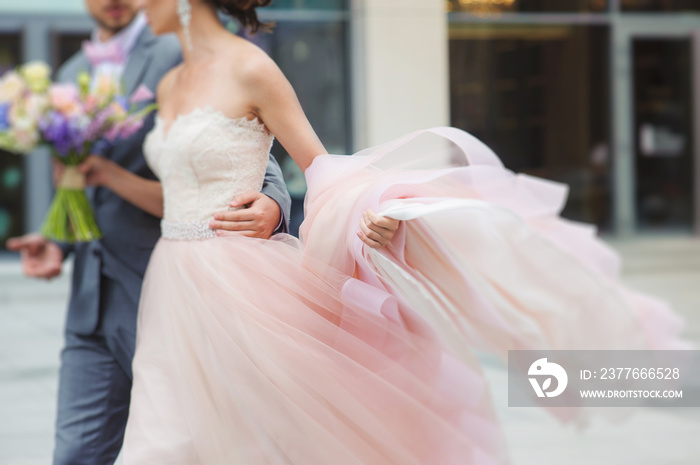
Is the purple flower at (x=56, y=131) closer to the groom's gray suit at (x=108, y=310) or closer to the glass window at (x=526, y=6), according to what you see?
the groom's gray suit at (x=108, y=310)

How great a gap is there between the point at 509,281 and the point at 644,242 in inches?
404

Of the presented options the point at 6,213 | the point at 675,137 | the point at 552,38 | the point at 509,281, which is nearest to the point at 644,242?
the point at 675,137

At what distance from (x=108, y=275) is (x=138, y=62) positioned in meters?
0.69

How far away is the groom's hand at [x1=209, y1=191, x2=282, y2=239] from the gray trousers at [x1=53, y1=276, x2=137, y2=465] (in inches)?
23.1

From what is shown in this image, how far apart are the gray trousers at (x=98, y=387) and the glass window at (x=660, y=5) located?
12.0 m

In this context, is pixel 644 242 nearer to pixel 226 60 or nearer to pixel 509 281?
pixel 509 281

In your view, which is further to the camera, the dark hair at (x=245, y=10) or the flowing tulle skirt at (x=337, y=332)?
the dark hair at (x=245, y=10)

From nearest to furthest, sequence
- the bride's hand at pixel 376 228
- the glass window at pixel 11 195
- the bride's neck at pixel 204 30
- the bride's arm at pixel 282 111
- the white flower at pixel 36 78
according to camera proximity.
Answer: the bride's hand at pixel 376 228 < the bride's arm at pixel 282 111 < the bride's neck at pixel 204 30 < the white flower at pixel 36 78 < the glass window at pixel 11 195

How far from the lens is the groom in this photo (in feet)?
8.96

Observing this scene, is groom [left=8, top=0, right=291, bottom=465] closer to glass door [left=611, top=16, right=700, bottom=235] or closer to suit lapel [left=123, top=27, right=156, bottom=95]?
suit lapel [left=123, top=27, right=156, bottom=95]

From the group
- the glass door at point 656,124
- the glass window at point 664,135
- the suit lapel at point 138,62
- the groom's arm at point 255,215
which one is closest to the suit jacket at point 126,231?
the suit lapel at point 138,62

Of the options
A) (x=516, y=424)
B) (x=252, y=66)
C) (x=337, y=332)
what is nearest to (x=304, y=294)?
(x=337, y=332)

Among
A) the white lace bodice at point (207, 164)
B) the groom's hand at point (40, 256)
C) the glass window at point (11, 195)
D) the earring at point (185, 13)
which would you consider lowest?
the glass window at point (11, 195)

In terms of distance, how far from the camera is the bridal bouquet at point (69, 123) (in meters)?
2.82
